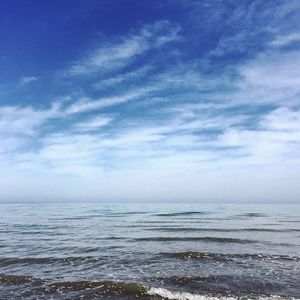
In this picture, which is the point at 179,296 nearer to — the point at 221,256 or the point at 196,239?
the point at 221,256

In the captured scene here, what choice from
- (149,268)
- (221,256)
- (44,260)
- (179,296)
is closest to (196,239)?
(221,256)

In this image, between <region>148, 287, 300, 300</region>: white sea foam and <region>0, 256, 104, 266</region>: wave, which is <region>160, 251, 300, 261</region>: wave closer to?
<region>0, 256, 104, 266</region>: wave

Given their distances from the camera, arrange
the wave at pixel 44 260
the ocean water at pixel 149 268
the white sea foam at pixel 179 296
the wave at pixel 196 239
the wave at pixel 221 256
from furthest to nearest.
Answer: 1. the wave at pixel 196 239
2. the wave at pixel 221 256
3. the wave at pixel 44 260
4. the ocean water at pixel 149 268
5. the white sea foam at pixel 179 296

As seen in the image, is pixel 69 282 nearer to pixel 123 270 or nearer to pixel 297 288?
pixel 123 270

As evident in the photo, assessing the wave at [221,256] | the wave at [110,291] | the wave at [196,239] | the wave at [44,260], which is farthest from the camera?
the wave at [196,239]

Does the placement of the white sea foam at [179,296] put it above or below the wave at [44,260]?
below

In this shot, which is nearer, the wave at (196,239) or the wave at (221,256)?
the wave at (221,256)

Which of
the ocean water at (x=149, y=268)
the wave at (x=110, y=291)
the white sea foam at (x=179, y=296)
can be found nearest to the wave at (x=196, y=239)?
the ocean water at (x=149, y=268)

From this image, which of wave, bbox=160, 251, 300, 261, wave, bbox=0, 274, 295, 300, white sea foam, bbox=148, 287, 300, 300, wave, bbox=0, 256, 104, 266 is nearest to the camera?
white sea foam, bbox=148, 287, 300, 300

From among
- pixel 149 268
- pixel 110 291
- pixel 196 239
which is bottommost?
pixel 110 291

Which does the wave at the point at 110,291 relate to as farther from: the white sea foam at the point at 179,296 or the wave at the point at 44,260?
the wave at the point at 44,260

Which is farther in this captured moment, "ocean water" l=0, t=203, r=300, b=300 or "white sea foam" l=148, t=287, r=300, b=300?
"ocean water" l=0, t=203, r=300, b=300

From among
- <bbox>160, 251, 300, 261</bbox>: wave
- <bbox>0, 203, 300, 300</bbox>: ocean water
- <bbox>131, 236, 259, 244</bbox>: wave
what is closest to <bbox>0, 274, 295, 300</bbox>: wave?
<bbox>0, 203, 300, 300</bbox>: ocean water

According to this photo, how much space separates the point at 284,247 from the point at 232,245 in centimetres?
360
